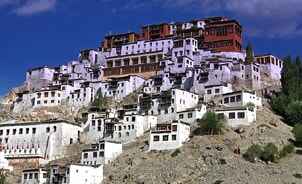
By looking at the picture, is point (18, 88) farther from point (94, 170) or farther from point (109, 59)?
point (94, 170)

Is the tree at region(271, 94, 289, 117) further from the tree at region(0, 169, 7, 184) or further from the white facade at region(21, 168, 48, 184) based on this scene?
the tree at region(0, 169, 7, 184)

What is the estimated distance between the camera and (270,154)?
229 ft

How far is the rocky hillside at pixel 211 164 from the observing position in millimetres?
66750

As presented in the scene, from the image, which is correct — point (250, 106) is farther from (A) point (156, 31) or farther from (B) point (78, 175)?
(A) point (156, 31)

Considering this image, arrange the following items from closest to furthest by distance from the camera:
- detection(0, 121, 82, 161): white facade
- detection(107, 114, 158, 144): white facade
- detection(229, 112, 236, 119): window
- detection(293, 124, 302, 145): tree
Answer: detection(293, 124, 302, 145): tree → detection(229, 112, 236, 119): window → detection(107, 114, 158, 144): white facade → detection(0, 121, 82, 161): white facade

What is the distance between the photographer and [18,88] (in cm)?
11125

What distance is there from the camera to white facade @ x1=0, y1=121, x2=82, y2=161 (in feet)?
273

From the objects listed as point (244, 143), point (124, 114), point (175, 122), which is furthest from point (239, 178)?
point (124, 114)

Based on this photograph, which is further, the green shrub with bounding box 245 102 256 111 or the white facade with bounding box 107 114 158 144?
the white facade with bounding box 107 114 158 144

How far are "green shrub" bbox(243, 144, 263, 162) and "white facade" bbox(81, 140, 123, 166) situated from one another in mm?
15521

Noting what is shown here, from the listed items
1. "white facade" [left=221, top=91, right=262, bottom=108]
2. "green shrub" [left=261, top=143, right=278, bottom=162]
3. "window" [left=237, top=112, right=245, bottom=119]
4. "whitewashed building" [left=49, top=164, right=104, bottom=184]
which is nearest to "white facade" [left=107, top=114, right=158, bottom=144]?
"whitewashed building" [left=49, top=164, right=104, bottom=184]

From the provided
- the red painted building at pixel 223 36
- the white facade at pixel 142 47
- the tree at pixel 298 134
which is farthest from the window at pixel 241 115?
the white facade at pixel 142 47

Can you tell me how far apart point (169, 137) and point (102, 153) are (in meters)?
8.14

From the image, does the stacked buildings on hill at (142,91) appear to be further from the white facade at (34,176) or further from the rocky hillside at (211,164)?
the rocky hillside at (211,164)
